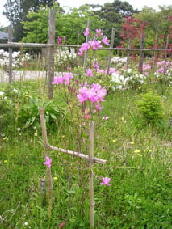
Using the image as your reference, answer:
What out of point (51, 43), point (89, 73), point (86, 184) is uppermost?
point (51, 43)

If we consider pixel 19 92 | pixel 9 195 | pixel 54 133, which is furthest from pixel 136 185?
pixel 19 92

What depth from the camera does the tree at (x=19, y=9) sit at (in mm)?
23328

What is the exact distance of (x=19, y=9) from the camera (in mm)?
31609

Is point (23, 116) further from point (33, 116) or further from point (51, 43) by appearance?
point (51, 43)

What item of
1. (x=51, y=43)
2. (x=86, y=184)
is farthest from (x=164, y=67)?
(x=86, y=184)

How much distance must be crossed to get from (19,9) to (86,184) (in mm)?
32705

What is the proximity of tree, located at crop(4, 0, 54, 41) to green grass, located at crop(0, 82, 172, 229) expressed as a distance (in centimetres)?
1575

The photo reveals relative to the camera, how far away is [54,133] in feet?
11.2

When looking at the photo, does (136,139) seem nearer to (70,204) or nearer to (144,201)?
(144,201)

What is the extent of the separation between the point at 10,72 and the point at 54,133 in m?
2.30

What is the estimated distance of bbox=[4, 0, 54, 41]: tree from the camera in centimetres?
→ 2333

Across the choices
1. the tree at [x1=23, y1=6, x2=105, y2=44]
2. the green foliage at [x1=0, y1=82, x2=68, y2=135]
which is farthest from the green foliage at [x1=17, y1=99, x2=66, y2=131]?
the tree at [x1=23, y1=6, x2=105, y2=44]

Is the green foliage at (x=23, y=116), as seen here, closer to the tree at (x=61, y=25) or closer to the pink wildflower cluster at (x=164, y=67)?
the pink wildflower cluster at (x=164, y=67)

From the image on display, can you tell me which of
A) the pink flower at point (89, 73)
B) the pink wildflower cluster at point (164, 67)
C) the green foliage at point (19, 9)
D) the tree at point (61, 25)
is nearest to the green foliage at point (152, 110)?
the pink flower at point (89, 73)
